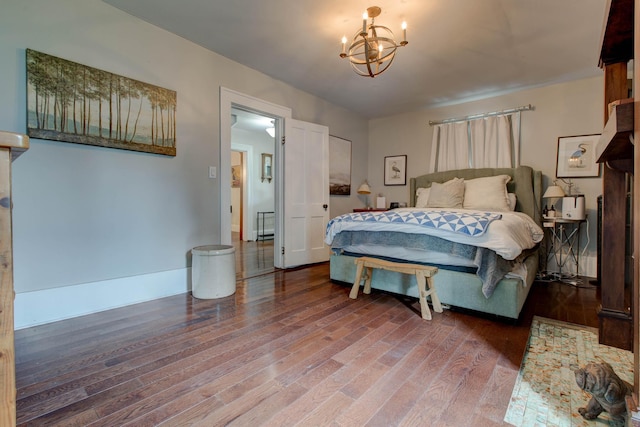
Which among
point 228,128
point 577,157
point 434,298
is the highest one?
point 228,128

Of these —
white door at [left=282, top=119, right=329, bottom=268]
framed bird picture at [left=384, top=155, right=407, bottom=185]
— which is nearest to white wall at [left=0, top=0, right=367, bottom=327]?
white door at [left=282, top=119, right=329, bottom=268]

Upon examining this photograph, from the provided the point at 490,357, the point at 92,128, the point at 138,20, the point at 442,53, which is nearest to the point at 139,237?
the point at 92,128

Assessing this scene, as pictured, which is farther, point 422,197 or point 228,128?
point 422,197

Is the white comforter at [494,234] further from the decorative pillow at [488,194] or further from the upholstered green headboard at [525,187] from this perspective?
the upholstered green headboard at [525,187]

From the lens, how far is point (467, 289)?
7.70 ft

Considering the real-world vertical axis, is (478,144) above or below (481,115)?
below

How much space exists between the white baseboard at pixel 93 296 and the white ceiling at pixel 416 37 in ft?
7.63

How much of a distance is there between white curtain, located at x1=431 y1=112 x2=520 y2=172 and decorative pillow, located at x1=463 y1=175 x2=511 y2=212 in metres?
0.45

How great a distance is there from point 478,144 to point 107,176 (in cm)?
456

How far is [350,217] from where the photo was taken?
3.20 metres

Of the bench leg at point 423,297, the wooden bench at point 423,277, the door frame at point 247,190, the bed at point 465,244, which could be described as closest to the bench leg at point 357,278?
the wooden bench at point 423,277

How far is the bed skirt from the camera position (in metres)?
2.16

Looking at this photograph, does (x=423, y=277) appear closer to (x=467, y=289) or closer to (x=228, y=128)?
(x=467, y=289)

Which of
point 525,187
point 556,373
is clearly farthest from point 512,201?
point 556,373
